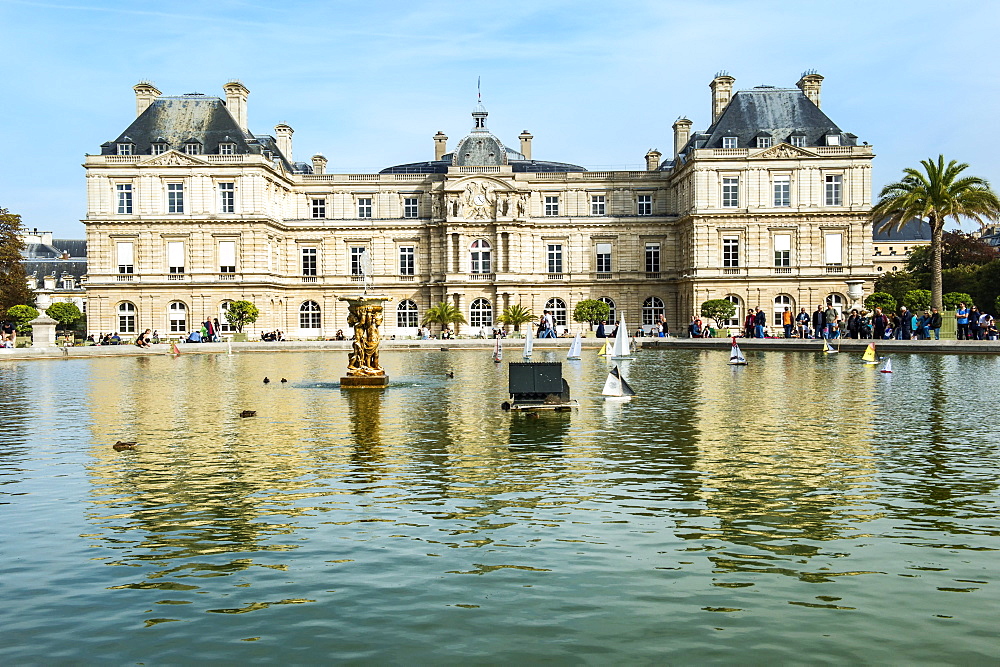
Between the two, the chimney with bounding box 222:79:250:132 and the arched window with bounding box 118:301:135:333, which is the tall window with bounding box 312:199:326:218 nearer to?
the chimney with bounding box 222:79:250:132

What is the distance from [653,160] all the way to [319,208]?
29.6m

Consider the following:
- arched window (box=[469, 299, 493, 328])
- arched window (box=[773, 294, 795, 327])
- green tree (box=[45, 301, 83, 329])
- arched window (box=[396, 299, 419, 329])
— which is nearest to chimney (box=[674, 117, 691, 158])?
arched window (box=[773, 294, 795, 327])

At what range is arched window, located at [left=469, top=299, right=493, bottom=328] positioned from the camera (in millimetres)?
72062

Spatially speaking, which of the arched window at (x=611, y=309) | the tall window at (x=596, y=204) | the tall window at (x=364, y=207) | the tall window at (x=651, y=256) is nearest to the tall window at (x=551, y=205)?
the tall window at (x=596, y=204)

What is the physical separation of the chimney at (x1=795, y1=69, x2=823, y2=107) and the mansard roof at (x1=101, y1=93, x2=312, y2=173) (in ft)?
138

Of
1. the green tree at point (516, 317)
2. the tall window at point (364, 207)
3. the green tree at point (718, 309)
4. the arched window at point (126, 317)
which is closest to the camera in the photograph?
the green tree at point (718, 309)

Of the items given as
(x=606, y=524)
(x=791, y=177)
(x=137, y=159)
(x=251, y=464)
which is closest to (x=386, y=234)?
(x=137, y=159)

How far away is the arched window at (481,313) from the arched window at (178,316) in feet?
71.8

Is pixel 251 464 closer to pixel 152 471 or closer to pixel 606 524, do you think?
pixel 152 471

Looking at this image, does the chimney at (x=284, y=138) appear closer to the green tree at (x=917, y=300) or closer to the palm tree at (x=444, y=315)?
the palm tree at (x=444, y=315)

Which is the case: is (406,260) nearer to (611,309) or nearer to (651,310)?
(611,309)

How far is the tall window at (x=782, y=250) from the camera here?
68000 millimetres

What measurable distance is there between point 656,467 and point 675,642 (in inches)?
265

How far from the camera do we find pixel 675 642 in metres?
6.89
